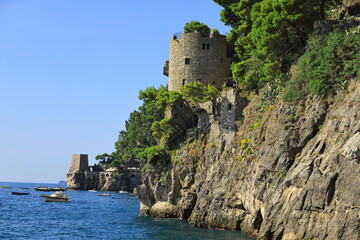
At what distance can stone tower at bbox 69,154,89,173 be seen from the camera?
13300 centimetres

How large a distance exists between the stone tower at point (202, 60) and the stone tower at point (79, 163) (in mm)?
78778

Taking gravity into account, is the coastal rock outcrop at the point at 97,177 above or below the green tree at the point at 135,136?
below

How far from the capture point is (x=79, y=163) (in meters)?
133

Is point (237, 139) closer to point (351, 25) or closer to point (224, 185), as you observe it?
point (224, 185)

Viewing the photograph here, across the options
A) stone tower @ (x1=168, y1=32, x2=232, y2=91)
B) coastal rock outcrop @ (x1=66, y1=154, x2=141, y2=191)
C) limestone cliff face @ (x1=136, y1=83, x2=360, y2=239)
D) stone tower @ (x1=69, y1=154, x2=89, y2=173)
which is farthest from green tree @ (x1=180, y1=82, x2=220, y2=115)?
stone tower @ (x1=69, y1=154, x2=89, y2=173)

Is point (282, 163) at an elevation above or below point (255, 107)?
below

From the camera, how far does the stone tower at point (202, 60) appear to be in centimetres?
5864

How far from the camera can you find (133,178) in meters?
123

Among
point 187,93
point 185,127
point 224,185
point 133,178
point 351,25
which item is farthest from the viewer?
point 133,178

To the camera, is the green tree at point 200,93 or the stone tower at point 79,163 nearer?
the green tree at point 200,93

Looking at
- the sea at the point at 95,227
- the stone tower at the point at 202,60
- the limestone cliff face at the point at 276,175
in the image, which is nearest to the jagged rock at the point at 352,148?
the limestone cliff face at the point at 276,175

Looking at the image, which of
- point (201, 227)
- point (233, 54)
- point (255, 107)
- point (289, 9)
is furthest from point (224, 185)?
point (233, 54)

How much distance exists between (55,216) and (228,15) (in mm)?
31651

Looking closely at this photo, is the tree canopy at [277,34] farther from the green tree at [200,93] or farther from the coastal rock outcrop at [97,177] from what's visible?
the coastal rock outcrop at [97,177]
